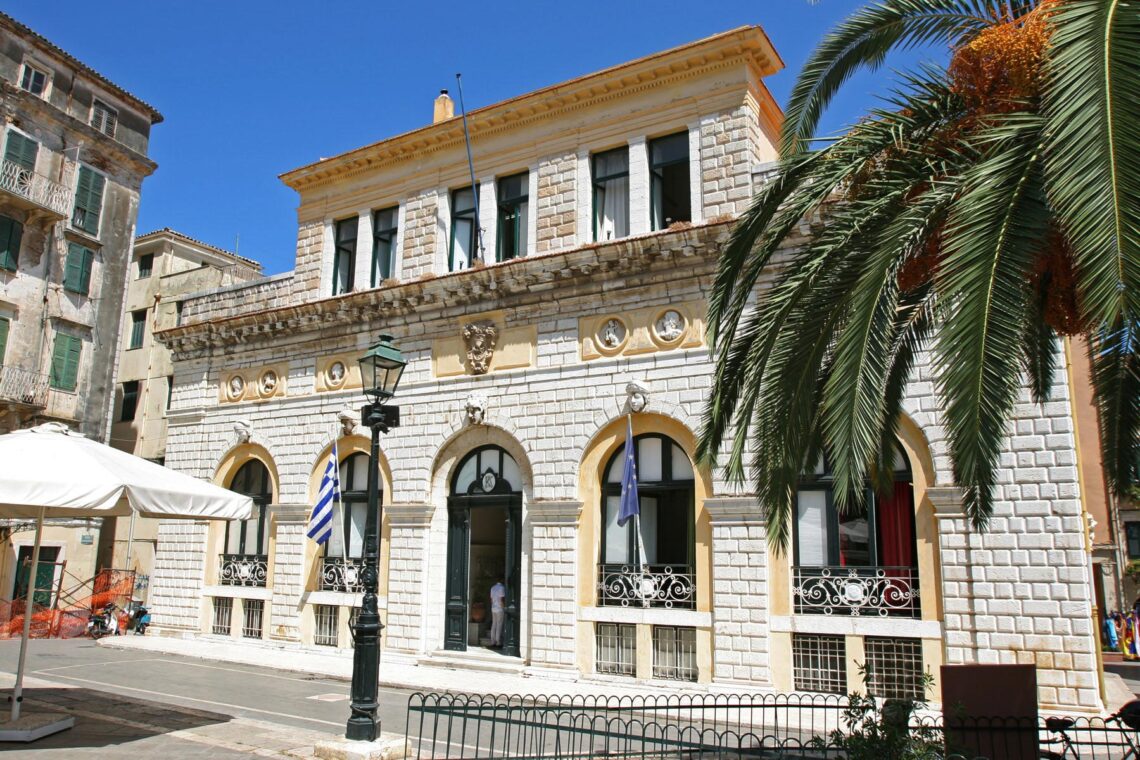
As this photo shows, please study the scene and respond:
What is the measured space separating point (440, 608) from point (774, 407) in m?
12.8

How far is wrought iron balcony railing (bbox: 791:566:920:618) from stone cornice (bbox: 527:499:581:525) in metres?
4.48

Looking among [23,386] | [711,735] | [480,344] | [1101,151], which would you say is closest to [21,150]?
[23,386]

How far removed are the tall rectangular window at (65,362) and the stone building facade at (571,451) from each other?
5.55m

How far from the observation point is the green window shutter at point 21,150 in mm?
26219

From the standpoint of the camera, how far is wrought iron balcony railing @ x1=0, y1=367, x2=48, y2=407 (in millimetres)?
25547

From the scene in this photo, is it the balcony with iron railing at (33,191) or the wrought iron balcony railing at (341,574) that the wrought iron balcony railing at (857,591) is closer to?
the wrought iron balcony railing at (341,574)

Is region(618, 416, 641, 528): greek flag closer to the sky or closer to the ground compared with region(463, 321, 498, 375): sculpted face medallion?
closer to the ground

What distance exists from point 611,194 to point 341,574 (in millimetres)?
10869

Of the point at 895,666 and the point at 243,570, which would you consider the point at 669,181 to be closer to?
the point at 895,666

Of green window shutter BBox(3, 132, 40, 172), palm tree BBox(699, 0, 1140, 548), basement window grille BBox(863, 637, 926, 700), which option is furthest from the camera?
green window shutter BBox(3, 132, 40, 172)

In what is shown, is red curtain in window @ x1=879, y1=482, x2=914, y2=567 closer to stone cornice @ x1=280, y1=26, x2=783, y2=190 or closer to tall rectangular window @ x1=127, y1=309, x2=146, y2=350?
stone cornice @ x1=280, y1=26, x2=783, y2=190

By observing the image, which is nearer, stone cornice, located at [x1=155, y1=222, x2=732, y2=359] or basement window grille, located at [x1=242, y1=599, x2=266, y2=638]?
stone cornice, located at [x1=155, y1=222, x2=732, y2=359]

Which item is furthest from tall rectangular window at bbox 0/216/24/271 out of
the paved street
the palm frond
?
the palm frond

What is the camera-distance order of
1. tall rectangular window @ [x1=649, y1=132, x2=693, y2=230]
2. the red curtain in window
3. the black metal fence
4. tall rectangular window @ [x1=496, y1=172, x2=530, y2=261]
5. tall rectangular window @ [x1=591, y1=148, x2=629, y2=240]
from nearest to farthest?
the black metal fence, the red curtain in window, tall rectangular window @ [x1=649, y1=132, x2=693, y2=230], tall rectangular window @ [x1=591, y1=148, x2=629, y2=240], tall rectangular window @ [x1=496, y1=172, x2=530, y2=261]
